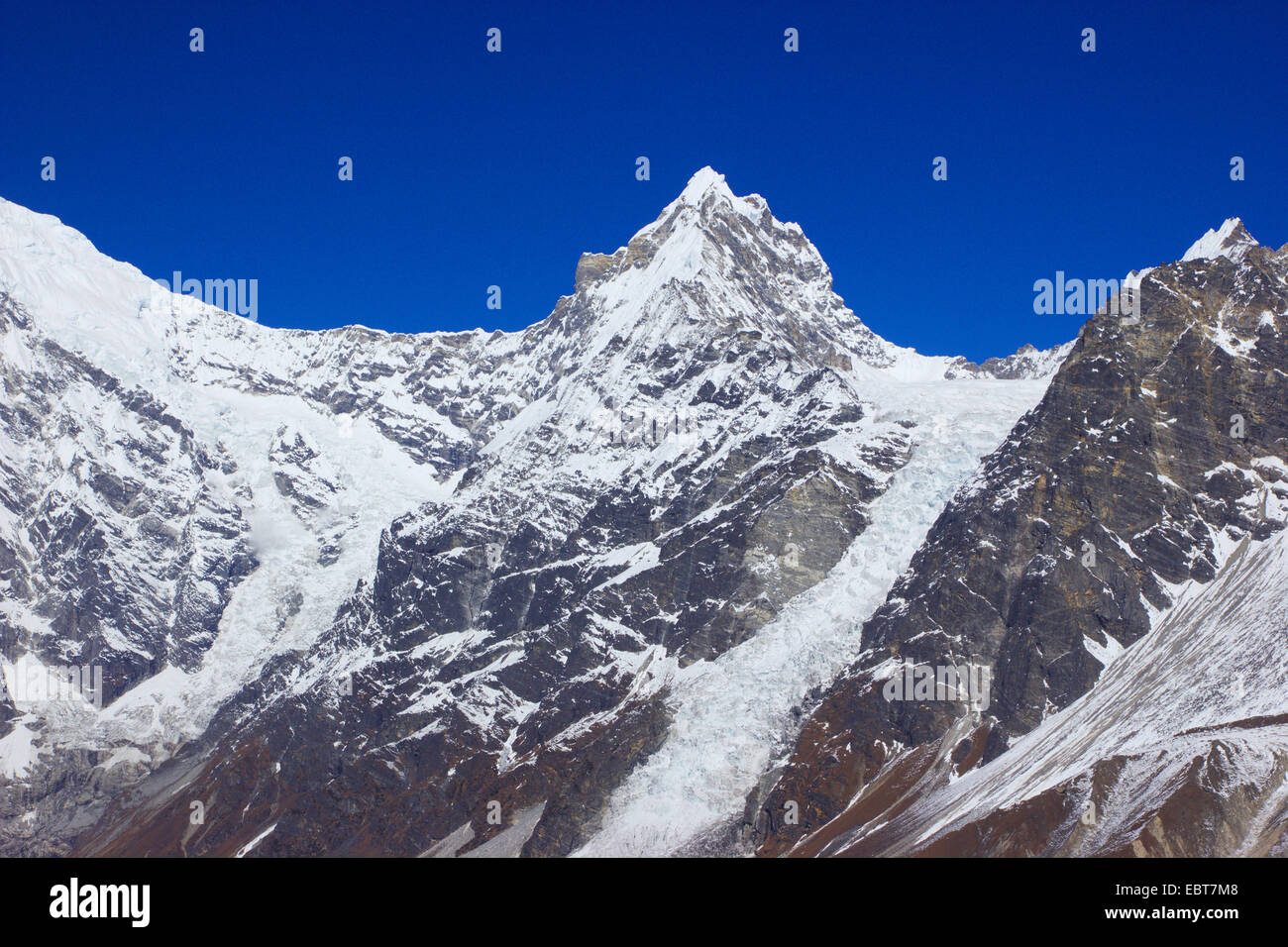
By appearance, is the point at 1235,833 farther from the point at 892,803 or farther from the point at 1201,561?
the point at 1201,561

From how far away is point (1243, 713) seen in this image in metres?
144

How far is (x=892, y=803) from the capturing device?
177000 millimetres

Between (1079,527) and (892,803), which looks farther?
(1079,527)
